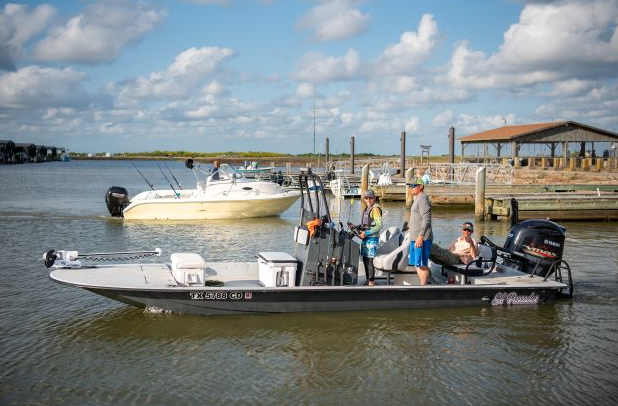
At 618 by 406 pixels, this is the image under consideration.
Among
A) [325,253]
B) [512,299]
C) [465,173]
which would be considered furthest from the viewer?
[465,173]

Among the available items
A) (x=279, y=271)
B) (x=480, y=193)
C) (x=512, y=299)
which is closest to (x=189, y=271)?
(x=279, y=271)

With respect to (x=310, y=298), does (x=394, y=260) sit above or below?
above

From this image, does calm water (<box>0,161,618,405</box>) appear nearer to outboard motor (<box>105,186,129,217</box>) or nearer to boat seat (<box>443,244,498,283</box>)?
boat seat (<box>443,244,498,283</box>)

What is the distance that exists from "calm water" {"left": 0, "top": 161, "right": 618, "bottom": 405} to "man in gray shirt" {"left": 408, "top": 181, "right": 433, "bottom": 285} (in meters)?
0.97

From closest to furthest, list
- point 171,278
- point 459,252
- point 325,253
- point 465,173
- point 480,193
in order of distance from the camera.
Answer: point 325,253 → point 171,278 → point 459,252 → point 480,193 → point 465,173

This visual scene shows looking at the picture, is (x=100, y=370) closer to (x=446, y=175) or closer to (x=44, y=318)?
(x=44, y=318)

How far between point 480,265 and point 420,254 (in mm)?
1957

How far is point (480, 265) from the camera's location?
11312mm

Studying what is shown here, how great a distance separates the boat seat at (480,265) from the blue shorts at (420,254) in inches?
33.3

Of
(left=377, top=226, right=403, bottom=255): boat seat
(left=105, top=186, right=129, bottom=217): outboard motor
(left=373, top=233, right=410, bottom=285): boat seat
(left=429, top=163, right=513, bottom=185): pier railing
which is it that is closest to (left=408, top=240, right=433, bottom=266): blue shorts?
(left=373, top=233, right=410, bottom=285): boat seat

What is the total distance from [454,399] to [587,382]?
1.93m

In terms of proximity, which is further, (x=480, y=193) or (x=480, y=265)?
(x=480, y=193)

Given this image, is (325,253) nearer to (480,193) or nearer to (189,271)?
(189,271)

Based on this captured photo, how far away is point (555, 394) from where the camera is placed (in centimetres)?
735
